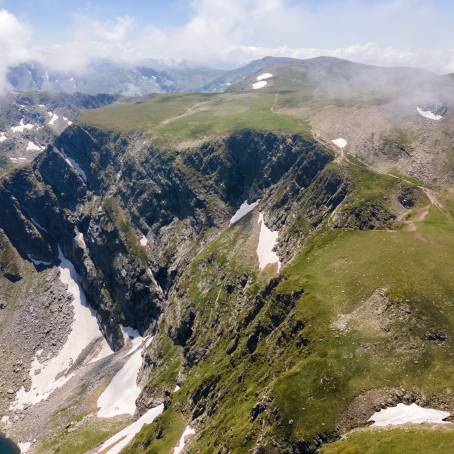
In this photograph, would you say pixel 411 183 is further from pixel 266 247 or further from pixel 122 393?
pixel 122 393

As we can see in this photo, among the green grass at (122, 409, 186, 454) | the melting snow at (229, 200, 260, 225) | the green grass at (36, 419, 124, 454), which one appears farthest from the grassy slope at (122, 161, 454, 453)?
the melting snow at (229, 200, 260, 225)

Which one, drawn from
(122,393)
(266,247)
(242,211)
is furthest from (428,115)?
(122,393)

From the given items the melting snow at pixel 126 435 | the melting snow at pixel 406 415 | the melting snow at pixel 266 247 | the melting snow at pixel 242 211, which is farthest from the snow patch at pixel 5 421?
the melting snow at pixel 406 415

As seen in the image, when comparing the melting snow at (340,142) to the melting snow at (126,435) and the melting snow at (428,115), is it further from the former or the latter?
the melting snow at (126,435)

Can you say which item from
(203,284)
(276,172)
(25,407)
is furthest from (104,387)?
(276,172)

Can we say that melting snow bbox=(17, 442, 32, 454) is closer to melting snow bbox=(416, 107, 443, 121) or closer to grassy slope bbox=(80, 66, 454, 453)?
grassy slope bbox=(80, 66, 454, 453)

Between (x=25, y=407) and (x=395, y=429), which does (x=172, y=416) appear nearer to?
(x=395, y=429)
